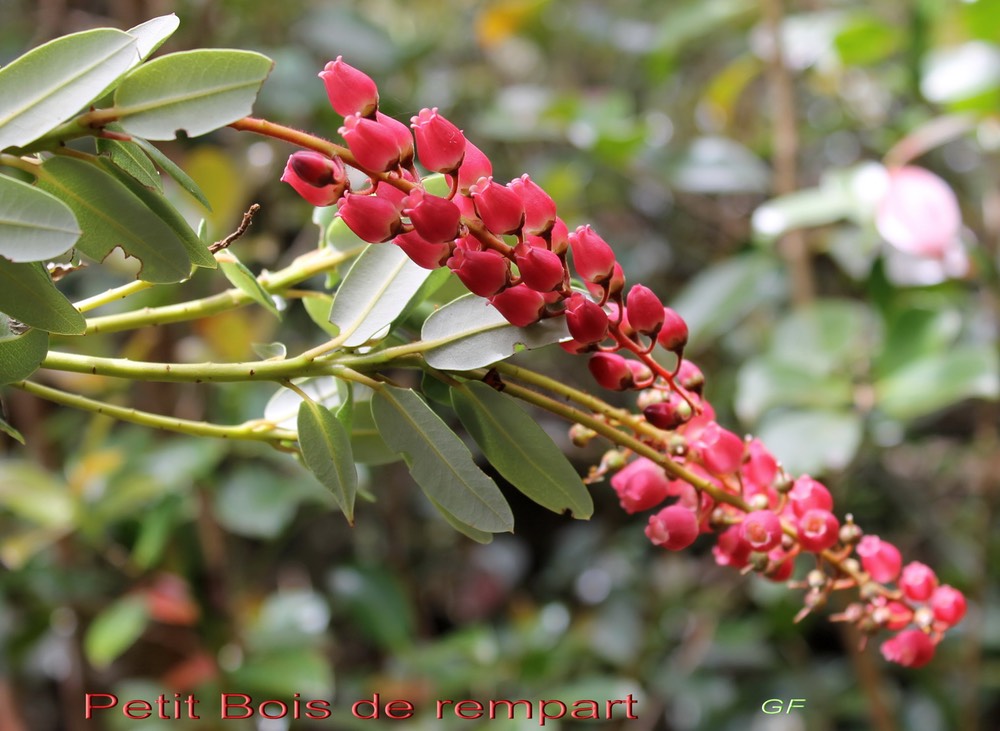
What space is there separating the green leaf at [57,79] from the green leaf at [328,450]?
0.12 metres

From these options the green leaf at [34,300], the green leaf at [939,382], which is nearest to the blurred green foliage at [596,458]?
the green leaf at [939,382]

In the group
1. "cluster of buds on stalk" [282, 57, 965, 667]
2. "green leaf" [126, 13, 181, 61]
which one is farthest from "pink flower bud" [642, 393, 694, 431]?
"green leaf" [126, 13, 181, 61]

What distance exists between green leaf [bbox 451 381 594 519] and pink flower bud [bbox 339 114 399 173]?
0.27 ft

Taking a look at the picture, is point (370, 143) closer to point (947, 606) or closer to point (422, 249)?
point (422, 249)

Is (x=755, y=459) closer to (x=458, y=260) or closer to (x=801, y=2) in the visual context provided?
(x=458, y=260)

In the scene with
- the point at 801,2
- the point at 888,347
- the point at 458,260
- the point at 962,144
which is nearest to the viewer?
the point at 458,260

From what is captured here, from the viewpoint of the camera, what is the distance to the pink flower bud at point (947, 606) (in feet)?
1.36

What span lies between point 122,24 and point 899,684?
149cm

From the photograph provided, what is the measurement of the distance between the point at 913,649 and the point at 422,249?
0.28 meters

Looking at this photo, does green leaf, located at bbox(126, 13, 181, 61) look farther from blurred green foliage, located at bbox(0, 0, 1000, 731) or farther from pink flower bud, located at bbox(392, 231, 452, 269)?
blurred green foliage, located at bbox(0, 0, 1000, 731)

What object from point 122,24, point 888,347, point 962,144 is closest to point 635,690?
point 888,347

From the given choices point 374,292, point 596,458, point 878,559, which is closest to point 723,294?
point 596,458

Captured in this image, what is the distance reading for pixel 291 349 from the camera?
1243 mm

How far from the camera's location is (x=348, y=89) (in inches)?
12.5
